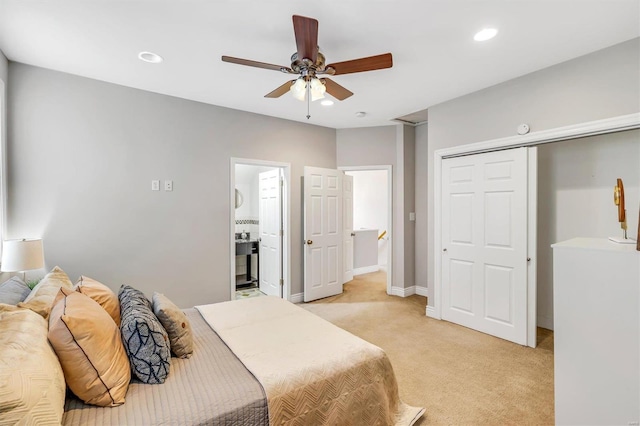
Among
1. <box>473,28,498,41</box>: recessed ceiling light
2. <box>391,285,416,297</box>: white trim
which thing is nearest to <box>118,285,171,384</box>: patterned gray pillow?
<box>473,28,498,41</box>: recessed ceiling light

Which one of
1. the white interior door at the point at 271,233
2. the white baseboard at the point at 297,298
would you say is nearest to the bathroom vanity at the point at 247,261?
the white interior door at the point at 271,233

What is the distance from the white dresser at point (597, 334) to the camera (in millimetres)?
1289

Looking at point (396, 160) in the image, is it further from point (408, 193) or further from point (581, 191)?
point (581, 191)

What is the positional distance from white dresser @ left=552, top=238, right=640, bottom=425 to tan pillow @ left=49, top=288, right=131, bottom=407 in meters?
2.07

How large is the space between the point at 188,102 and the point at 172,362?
302cm

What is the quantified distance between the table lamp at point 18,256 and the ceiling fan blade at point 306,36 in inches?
99.9

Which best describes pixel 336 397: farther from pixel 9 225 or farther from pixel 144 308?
pixel 9 225

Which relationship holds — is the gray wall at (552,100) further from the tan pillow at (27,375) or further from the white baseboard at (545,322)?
the tan pillow at (27,375)

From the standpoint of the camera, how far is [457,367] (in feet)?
8.61

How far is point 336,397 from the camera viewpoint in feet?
4.99

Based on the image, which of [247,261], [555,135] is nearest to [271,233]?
[247,261]

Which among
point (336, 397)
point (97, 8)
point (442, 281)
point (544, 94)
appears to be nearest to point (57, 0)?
point (97, 8)

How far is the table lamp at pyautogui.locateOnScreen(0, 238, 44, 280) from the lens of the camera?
229cm

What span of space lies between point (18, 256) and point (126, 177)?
3.97 feet
